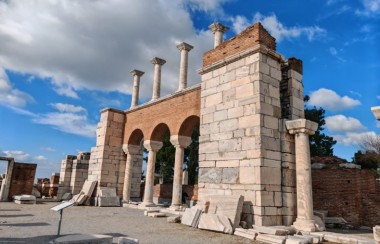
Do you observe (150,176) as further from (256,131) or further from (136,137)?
(256,131)

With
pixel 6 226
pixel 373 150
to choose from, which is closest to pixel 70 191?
pixel 6 226

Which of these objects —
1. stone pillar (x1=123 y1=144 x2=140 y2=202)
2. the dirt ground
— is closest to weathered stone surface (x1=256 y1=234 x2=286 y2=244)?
the dirt ground

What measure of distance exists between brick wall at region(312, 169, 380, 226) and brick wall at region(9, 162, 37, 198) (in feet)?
51.5

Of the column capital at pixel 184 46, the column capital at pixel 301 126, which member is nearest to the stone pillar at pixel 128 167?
the column capital at pixel 184 46

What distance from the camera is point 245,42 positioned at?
8625mm

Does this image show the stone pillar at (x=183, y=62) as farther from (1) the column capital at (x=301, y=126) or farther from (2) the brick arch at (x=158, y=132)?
(1) the column capital at (x=301, y=126)

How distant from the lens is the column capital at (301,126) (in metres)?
7.69

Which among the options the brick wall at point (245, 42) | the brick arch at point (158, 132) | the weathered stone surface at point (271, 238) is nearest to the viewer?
the weathered stone surface at point (271, 238)

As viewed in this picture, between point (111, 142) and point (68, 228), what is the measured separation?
27.5 feet

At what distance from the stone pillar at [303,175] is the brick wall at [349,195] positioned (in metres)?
3.61

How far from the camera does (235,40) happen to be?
898 cm

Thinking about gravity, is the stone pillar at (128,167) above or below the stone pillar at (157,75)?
below

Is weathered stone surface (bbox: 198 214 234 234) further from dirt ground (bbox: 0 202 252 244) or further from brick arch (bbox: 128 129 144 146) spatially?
brick arch (bbox: 128 129 144 146)

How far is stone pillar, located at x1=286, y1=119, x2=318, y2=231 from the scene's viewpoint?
7.18 m
